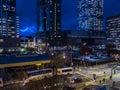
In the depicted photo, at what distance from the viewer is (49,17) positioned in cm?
17625

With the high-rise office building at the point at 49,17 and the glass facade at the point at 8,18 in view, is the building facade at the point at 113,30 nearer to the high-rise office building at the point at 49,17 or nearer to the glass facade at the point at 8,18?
the high-rise office building at the point at 49,17

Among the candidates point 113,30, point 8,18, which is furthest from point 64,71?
point 113,30

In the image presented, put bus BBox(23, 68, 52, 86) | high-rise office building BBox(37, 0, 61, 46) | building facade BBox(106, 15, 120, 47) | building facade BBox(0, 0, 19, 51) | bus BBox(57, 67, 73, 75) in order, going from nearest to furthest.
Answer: bus BBox(23, 68, 52, 86)
bus BBox(57, 67, 73, 75)
building facade BBox(0, 0, 19, 51)
building facade BBox(106, 15, 120, 47)
high-rise office building BBox(37, 0, 61, 46)

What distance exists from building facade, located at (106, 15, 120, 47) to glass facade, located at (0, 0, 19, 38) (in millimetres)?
83165

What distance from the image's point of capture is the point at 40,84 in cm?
2527

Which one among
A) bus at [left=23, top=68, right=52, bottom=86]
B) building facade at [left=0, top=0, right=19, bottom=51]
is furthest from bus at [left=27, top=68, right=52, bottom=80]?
building facade at [left=0, top=0, right=19, bottom=51]

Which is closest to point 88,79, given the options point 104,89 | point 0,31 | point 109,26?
point 104,89

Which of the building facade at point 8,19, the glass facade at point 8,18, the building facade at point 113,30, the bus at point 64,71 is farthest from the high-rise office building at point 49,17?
the bus at point 64,71

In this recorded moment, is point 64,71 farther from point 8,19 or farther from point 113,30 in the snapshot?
point 113,30

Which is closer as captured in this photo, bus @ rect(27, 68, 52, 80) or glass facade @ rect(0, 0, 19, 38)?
bus @ rect(27, 68, 52, 80)

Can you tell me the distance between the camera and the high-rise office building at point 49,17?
169 metres

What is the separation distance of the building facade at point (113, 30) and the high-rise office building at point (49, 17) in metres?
47.9

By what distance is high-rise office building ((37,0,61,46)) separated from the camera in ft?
555

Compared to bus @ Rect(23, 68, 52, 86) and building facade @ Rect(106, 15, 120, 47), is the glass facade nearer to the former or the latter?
building facade @ Rect(106, 15, 120, 47)
